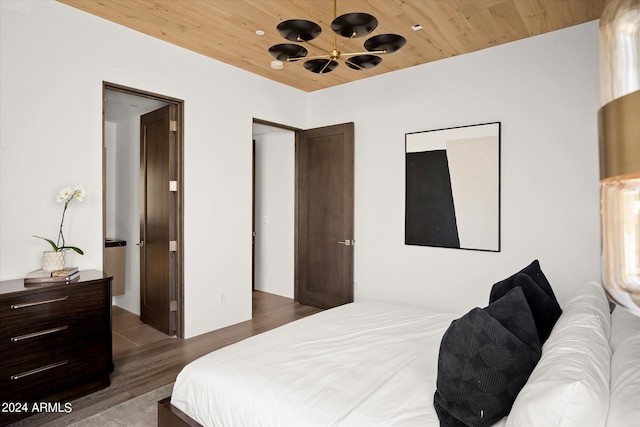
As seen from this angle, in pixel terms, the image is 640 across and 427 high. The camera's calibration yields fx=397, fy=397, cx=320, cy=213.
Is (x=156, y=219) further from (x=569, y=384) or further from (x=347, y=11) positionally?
(x=569, y=384)

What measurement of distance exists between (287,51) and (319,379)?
6.52 feet

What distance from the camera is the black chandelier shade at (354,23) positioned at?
2.20m

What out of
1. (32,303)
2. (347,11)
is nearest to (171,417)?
(32,303)

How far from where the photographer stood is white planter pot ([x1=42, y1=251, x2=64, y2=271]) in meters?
2.84

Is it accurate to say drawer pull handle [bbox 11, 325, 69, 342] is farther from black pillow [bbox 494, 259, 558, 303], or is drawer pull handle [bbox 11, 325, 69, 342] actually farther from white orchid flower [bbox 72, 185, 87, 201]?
black pillow [bbox 494, 259, 558, 303]

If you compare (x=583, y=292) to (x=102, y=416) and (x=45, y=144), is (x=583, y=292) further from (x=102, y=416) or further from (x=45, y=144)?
(x=45, y=144)

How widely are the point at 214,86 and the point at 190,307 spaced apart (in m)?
2.32

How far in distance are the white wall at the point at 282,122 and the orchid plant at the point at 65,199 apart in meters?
0.08

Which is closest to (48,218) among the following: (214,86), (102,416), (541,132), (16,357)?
(16,357)

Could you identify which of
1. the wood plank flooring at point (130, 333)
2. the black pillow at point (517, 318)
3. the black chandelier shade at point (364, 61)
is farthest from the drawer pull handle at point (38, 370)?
the black chandelier shade at point (364, 61)

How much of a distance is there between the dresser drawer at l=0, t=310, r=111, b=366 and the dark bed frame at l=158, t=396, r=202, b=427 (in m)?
1.01

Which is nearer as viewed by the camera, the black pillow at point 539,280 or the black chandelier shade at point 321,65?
the black pillow at point 539,280

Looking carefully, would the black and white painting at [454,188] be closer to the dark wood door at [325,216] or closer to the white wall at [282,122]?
the white wall at [282,122]

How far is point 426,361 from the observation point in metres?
2.10
